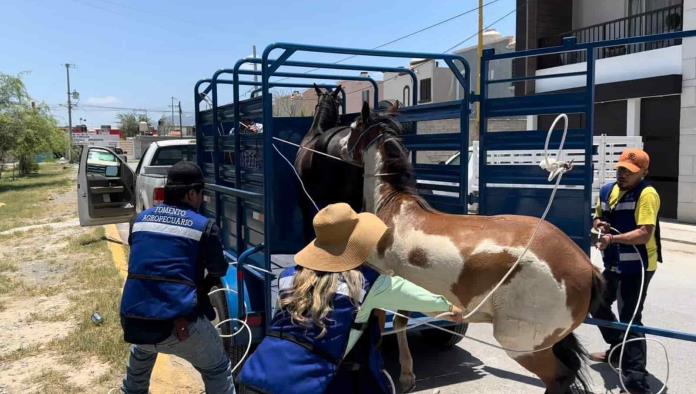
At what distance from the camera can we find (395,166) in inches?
152

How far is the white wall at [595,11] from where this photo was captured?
16531 mm

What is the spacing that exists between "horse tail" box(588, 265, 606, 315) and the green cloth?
3.76 ft

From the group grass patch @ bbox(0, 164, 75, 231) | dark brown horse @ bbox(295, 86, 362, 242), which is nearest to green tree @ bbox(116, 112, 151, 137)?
grass patch @ bbox(0, 164, 75, 231)

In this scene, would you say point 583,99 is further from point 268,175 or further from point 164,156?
point 164,156

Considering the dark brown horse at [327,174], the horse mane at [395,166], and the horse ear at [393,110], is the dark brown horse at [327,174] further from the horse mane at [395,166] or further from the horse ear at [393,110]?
the horse mane at [395,166]

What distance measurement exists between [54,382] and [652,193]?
4.76 meters

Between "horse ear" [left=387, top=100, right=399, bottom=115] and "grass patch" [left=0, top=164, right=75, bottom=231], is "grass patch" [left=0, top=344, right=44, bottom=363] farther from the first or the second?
"grass patch" [left=0, top=164, right=75, bottom=231]

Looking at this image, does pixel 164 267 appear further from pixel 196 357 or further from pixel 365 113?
pixel 365 113

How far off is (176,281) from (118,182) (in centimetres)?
835

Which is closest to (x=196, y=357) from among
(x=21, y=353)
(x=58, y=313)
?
(x=21, y=353)

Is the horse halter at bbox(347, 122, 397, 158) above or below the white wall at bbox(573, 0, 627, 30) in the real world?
below

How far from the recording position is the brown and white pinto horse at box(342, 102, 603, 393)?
2.96 m

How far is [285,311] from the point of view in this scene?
2.13m

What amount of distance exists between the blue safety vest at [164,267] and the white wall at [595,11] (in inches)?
666
